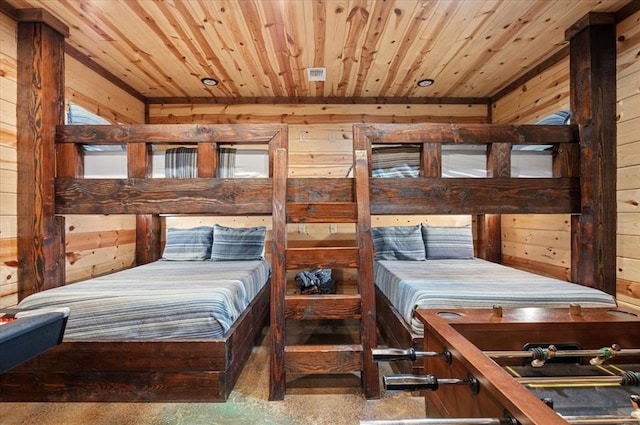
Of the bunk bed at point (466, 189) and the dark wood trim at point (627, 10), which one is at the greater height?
the dark wood trim at point (627, 10)

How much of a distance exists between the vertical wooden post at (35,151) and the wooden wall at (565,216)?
3837mm

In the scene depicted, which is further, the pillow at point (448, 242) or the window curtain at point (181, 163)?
the pillow at point (448, 242)

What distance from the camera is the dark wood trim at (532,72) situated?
260 cm

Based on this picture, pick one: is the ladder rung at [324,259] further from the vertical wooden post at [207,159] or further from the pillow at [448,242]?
the pillow at [448,242]

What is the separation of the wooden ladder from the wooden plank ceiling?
1305 millimetres

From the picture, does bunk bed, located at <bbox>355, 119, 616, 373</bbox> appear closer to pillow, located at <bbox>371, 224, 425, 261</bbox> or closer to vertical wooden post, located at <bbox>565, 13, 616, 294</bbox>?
vertical wooden post, located at <bbox>565, 13, 616, 294</bbox>

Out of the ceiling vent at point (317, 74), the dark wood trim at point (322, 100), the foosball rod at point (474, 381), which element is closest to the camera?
the foosball rod at point (474, 381)

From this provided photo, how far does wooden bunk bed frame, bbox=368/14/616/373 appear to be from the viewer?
206 centimetres

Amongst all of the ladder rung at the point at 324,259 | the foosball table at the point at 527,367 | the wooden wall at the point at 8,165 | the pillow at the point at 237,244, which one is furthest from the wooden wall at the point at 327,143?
the ladder rung at the point at 324,259

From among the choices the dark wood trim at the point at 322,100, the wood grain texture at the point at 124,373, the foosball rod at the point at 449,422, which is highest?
the dark wood trim at the point at 322,100

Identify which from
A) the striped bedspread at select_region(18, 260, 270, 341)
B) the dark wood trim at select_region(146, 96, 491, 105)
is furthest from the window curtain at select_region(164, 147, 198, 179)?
the dark wood trim at select_region(146, 96, 491, 105)

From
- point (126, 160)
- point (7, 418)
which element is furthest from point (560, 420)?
point (126, 160)

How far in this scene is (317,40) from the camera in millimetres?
2379

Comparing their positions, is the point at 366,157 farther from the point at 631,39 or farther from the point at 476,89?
the point at 476,89
